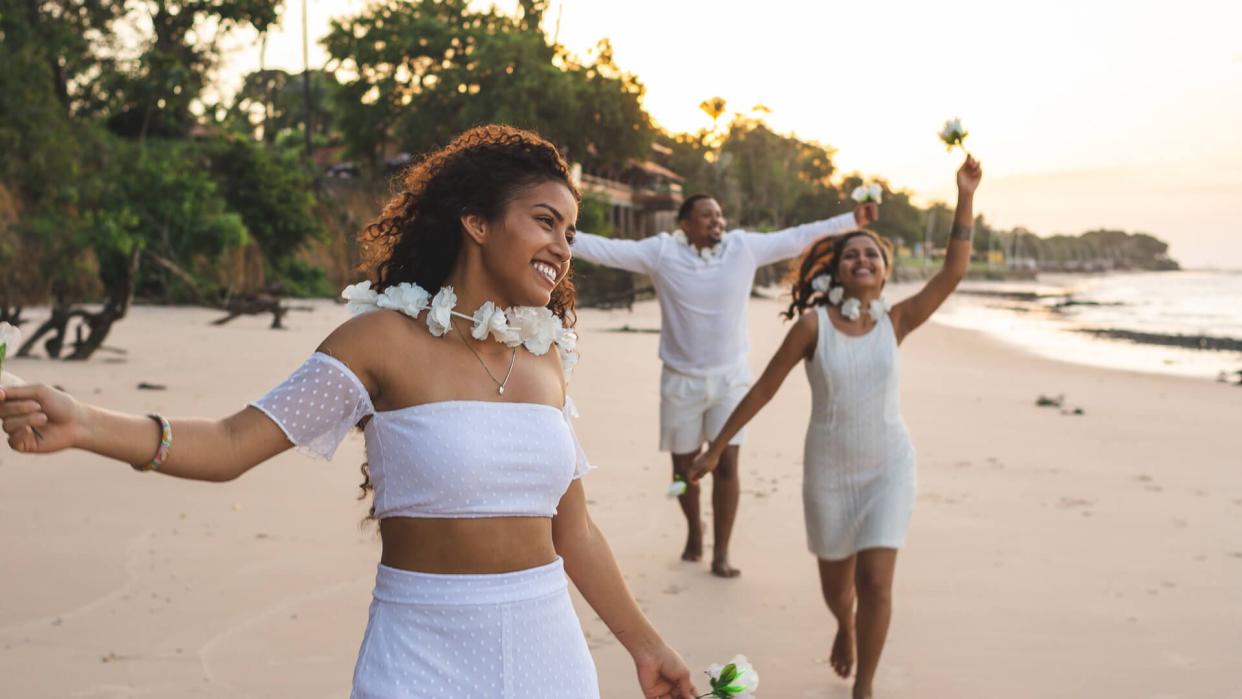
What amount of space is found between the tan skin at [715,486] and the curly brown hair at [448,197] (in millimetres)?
4122

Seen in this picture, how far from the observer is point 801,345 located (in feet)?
17.4

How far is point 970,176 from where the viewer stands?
518 centimetres

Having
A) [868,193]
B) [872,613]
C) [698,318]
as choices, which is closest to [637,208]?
[698,318]

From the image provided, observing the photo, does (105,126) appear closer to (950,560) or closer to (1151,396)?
(1151,396)

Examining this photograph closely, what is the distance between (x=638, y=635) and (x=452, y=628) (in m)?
0.55

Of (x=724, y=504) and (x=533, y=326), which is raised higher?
(x=533, y=326)

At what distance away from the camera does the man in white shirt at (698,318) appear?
727cm

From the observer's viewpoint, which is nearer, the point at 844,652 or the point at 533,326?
the point at 533,326

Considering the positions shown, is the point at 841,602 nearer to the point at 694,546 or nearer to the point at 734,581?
the point at 734,581

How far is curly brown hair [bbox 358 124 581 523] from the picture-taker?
100 inches

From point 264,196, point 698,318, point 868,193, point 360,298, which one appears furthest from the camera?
point 264,196

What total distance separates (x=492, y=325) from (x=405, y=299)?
19cm

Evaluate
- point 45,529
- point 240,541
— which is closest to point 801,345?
point 240,541

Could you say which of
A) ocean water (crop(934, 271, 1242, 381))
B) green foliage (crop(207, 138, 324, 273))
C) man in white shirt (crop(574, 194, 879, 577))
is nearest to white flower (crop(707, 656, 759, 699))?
man in white shirt (crop(574, 194, 879, 577))
